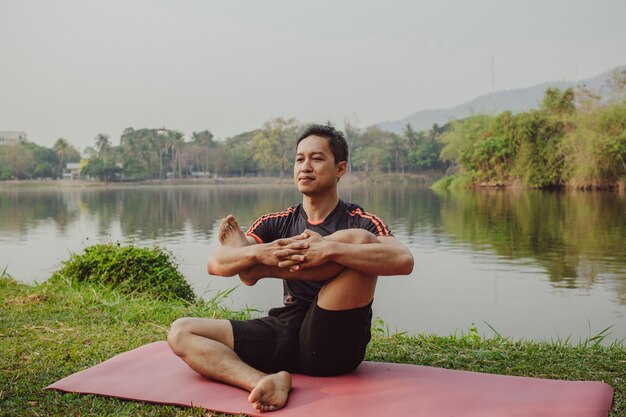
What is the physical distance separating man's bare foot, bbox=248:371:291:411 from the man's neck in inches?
29.5

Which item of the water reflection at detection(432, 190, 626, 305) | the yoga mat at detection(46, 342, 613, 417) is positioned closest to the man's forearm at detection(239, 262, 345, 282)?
the yoga mat at detection(46, 342, 613, 417)

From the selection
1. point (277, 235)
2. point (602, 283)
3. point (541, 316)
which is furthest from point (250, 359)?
point (602, 283)

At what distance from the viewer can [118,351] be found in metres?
3.63

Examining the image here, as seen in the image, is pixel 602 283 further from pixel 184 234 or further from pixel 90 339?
pixel 184 234

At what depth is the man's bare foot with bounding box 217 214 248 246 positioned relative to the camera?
9.16ft

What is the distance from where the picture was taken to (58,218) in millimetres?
19453

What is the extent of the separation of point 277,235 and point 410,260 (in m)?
0.70

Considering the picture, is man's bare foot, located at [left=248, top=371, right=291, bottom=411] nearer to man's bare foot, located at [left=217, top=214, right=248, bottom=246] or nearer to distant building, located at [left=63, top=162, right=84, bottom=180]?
man's bare foot, located at [left=217, top=214, right=248, bottom=246]

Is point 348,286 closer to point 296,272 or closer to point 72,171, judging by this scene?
point 296,272

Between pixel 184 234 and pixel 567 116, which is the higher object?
pixel 567 116

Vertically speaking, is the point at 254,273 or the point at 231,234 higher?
the point at 231,234

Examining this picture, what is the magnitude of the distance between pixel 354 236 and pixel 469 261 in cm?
767

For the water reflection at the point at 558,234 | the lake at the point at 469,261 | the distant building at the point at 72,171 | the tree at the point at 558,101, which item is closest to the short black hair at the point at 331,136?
the lake at the point at 469,261

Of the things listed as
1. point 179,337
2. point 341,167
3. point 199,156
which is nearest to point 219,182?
point 199,156
